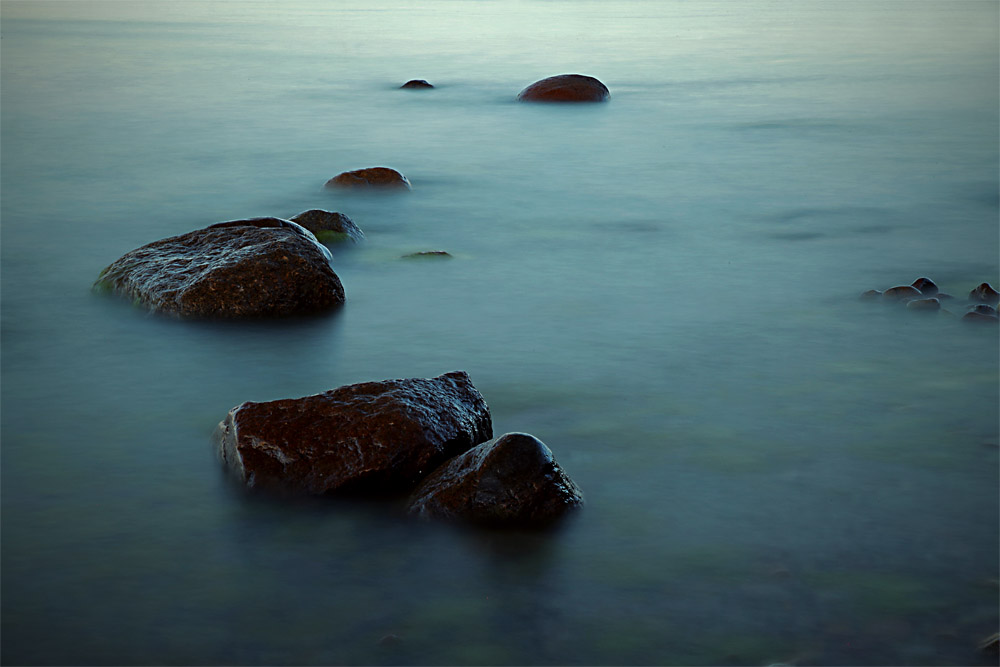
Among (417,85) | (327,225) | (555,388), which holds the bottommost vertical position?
(555,388)

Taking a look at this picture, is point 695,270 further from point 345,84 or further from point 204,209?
point 345,84

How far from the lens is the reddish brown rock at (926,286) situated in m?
5.78

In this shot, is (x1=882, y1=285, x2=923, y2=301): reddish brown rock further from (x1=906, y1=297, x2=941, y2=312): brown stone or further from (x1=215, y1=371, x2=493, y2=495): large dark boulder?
(x1=215, y1=371, x2=493, y2=495): large dark boulder

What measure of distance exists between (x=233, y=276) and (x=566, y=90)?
873 cm

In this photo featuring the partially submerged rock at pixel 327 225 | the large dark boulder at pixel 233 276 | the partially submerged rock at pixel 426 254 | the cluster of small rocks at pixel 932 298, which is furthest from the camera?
the partially submerged rock at pixel 327 225

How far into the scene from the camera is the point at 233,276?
5.30 meters

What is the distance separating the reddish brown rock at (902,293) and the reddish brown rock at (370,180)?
→ 3960 millimetres

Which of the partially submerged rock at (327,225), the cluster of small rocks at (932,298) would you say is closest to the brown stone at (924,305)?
the cluster of small rocks at (932,298)

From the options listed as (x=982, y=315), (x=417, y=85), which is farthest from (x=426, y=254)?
(x=417, y=85)

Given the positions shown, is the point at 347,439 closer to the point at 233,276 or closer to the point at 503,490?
the point at 503,490

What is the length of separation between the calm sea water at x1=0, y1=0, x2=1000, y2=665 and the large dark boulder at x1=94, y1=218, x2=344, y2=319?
120mm

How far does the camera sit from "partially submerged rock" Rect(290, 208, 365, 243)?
266 inches

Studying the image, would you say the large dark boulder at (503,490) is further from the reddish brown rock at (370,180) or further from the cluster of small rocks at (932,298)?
the reddish brown rock at (370,180)

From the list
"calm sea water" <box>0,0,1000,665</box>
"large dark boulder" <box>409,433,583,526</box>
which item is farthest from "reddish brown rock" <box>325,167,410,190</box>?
"large dark boulder" <box>409,433,583,526</box>
